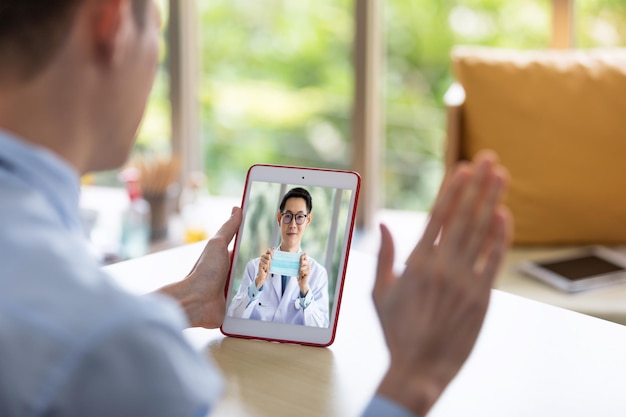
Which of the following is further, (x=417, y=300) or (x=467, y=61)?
(x=467, y=61)

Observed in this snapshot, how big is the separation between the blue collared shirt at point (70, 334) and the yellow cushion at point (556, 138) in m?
1.71

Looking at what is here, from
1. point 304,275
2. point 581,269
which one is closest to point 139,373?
point 304,275

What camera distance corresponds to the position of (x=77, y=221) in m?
0.63

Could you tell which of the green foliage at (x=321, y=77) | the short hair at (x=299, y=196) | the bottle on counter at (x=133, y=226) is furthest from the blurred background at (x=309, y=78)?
the short hair at (x=299, y=196)

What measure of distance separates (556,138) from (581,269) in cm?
35

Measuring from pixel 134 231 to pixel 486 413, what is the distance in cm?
194

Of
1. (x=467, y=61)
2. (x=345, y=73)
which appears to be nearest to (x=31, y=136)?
(x=467, y=61)

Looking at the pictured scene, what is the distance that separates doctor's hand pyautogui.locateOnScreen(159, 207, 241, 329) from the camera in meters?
1.02

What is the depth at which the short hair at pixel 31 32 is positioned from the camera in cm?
57

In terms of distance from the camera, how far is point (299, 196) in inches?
41.6

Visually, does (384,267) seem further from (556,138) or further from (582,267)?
(556,138)

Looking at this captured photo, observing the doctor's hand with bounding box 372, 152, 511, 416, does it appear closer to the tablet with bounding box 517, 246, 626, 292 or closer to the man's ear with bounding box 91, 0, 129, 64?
the man's ear with bounding box 91, 0, 129, 64

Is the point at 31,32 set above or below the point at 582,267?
above

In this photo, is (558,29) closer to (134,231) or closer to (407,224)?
(407,224)
